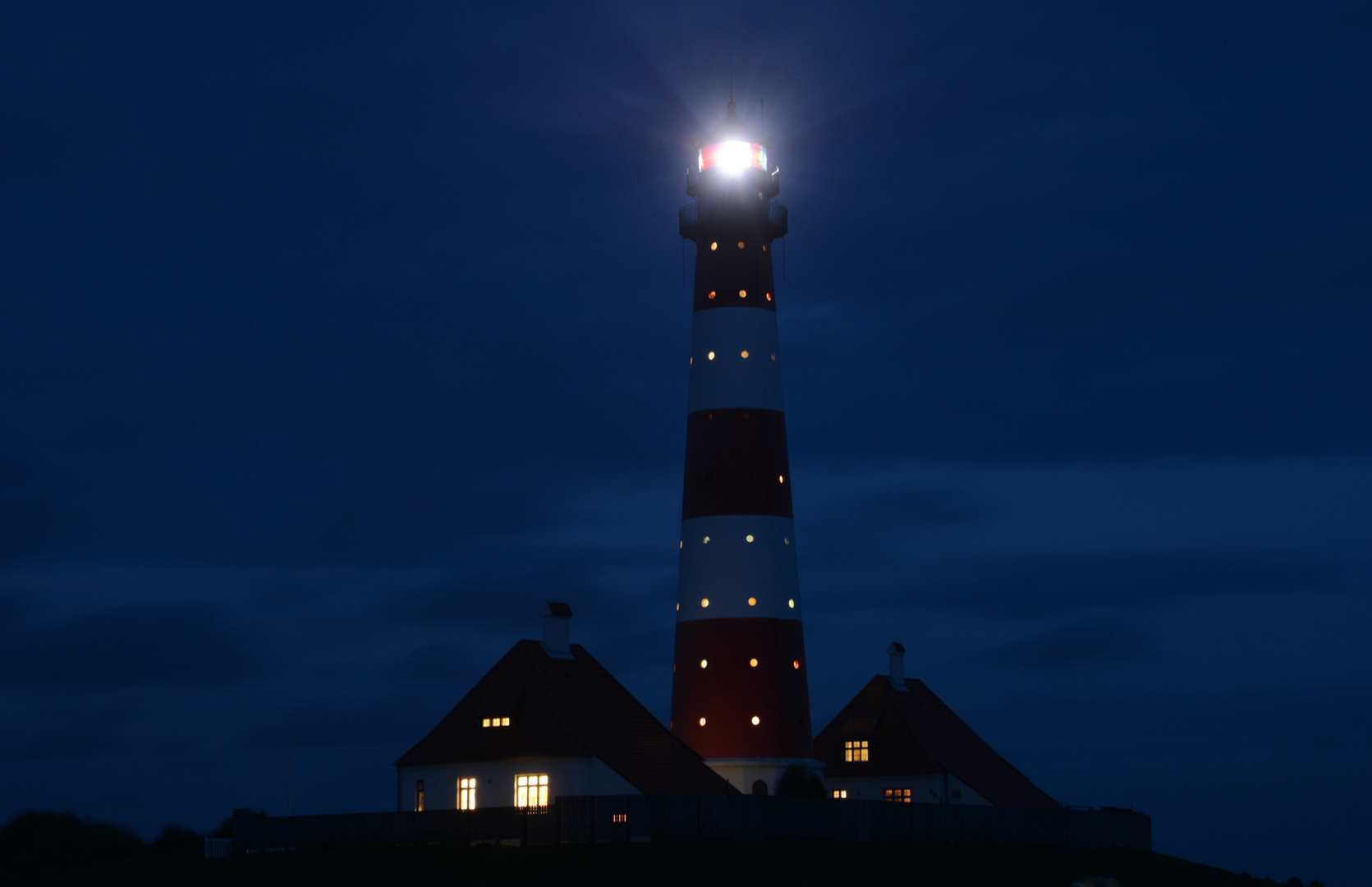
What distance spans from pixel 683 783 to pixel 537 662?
5972 millimetres

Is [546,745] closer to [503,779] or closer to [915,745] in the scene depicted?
[503,779]

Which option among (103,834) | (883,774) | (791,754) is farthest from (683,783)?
(103,834)

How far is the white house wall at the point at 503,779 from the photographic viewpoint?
47.7 meters

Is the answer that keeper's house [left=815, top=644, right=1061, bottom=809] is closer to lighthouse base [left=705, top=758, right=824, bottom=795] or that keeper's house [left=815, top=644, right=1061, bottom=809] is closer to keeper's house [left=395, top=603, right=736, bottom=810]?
lighthouse base [left=705, top=758, right=824, bottom=795]

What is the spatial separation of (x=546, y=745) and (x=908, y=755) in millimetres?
17698

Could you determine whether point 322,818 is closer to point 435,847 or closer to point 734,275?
point 435,847

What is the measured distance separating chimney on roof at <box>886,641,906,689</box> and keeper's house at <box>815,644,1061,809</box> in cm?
3

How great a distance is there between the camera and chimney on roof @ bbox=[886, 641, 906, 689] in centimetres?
6384

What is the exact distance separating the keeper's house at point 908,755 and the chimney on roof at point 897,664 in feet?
0.11

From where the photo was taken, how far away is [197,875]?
40.9m

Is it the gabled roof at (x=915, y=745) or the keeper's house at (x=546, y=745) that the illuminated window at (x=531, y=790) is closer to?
the keeper's house at (x=546, y=745)

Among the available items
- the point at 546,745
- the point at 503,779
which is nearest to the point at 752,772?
the point at 546,745

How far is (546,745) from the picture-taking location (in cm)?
4816

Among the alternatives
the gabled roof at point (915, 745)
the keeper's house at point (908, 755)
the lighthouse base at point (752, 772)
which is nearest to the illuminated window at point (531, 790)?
the lighthouse base at point (752, 772)
